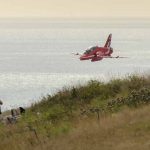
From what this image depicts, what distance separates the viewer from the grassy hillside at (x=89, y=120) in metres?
14.9

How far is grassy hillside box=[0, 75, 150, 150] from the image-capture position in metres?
14.9

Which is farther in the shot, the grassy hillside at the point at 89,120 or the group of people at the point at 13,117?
the group of people at the point at 13,117

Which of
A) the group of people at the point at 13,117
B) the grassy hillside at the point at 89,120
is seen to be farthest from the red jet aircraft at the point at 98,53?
the grassy hillside at the point at 89,120

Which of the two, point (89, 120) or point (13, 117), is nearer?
point (89, 120)

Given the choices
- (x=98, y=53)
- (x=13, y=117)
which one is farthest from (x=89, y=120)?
(x=98, y=53)

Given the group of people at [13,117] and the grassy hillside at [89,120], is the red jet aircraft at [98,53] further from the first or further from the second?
the grassy hillside at [89,120]

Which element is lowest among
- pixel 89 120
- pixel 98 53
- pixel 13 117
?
pixel 13 117

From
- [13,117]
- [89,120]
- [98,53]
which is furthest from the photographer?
[98,53]

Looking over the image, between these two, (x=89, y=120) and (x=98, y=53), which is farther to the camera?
(x=98, y=53)

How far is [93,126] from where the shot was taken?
16.8 m

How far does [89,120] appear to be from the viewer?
58.9ft

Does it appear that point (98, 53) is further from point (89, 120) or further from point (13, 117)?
point (89, 120)

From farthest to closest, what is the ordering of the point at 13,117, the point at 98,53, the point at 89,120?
1. the point at 98,53
2. the point at 13,117
3. the point at 89,120

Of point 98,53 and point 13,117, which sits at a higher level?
point 98,53
